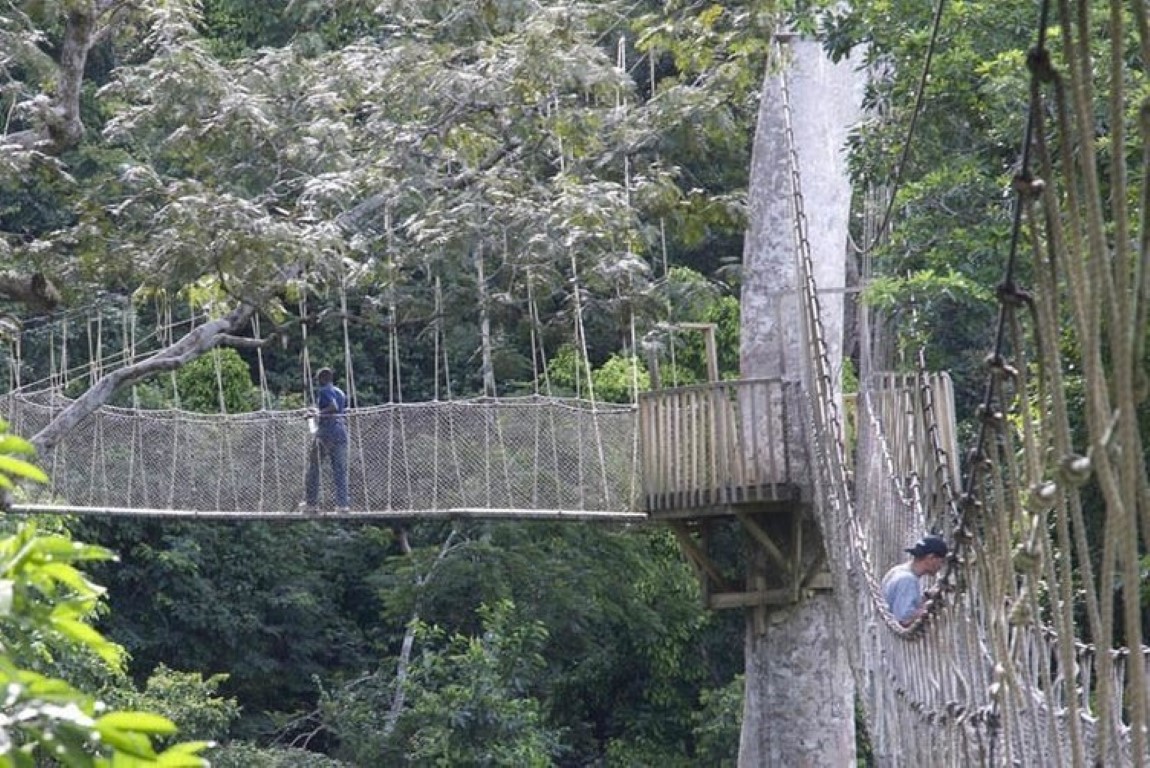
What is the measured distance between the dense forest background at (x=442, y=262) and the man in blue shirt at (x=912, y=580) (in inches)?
85.3

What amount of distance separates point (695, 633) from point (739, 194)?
3.29 metres

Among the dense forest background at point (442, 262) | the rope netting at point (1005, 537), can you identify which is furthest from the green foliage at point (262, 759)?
the rope netting at point (1005, 537)

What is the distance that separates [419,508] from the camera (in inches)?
359

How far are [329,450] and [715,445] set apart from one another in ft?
5.33

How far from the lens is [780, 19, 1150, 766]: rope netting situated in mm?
1629

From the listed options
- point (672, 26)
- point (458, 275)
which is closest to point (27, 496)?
point (458, 275)

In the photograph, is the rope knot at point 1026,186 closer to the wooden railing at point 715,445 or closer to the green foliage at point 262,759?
the wooden railing at point 715,445

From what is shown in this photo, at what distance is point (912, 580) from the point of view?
5027 millimetres

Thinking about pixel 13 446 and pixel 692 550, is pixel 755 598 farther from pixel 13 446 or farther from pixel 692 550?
pixel 13 446

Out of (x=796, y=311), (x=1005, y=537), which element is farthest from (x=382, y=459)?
(x=1005, y=537)

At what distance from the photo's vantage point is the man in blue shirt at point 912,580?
4922mm

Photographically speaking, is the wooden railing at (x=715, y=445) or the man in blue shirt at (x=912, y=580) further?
the wooden railing at (x=715, y=445)

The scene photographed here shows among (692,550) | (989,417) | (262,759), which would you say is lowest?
(262,759)

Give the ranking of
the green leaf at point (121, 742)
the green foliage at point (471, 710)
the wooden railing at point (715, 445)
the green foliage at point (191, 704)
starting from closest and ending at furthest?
1. the green leaf at point (121, 742)
2. the wooden railing at point (715, 445)
3. the green foliage at point (191, 704)
4. the green foliage at point (471, 710)
